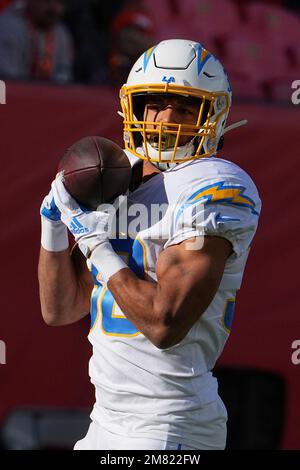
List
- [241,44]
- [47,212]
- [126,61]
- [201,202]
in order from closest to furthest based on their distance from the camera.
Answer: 1. [201,202]
2. [47,212]
3. [126,61]
4. [241,44]

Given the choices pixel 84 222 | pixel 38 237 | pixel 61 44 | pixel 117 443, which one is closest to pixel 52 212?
pixel 84 222

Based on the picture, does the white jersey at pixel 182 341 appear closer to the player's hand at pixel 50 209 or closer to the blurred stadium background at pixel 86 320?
the player's hand at pixel 50 209

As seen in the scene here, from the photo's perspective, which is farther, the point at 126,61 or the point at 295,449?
the point at 126,61

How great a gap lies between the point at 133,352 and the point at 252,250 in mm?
2193

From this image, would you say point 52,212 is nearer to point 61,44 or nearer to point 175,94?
point 175,94

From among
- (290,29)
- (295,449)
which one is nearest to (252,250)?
(295,449)

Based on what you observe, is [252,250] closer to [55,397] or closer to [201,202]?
[55,397]

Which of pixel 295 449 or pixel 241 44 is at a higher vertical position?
pixel 241 44

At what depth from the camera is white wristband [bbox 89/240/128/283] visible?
2.43m

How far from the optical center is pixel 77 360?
4555mm

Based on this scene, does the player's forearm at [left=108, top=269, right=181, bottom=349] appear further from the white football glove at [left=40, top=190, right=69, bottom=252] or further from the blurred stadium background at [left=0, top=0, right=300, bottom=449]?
the blurred stadium background at [left=0, top=0, right=300, bottom=449]

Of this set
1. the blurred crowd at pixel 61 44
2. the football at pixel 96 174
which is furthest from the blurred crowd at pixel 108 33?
the football at pixel 96 174

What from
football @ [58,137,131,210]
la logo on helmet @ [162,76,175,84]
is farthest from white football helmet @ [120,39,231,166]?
football @ [58,137,131,210]

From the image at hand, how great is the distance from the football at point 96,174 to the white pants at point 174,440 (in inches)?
23.7
